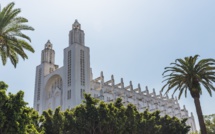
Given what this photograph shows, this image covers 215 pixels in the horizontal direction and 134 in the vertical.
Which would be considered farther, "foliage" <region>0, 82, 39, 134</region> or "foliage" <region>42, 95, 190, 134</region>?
"foliage" <region>42, 95, 190, 134</region>

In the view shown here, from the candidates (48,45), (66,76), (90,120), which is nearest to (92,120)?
(90,120)

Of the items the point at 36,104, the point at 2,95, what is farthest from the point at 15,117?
the point at 36,104

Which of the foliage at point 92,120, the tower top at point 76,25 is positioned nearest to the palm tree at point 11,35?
the foliage at point 92,120

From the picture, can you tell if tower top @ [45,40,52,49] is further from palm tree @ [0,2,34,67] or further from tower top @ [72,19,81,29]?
palm tree @ [0,2,34,67]

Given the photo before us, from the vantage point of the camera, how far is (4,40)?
2144cm

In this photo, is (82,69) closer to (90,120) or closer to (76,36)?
(76,36)

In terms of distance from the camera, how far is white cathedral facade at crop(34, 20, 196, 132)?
69.3 m

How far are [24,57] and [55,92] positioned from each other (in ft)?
181

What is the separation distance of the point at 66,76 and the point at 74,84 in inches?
205

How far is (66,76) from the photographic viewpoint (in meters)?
71.9

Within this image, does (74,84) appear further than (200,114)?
Yes

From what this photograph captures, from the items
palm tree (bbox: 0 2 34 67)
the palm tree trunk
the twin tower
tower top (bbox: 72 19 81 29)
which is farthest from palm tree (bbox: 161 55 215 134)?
tower top (bbox: 72 19 81 29)

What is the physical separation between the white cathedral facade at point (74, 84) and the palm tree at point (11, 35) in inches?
1724

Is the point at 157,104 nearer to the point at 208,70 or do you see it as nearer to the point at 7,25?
the point at 208,70
